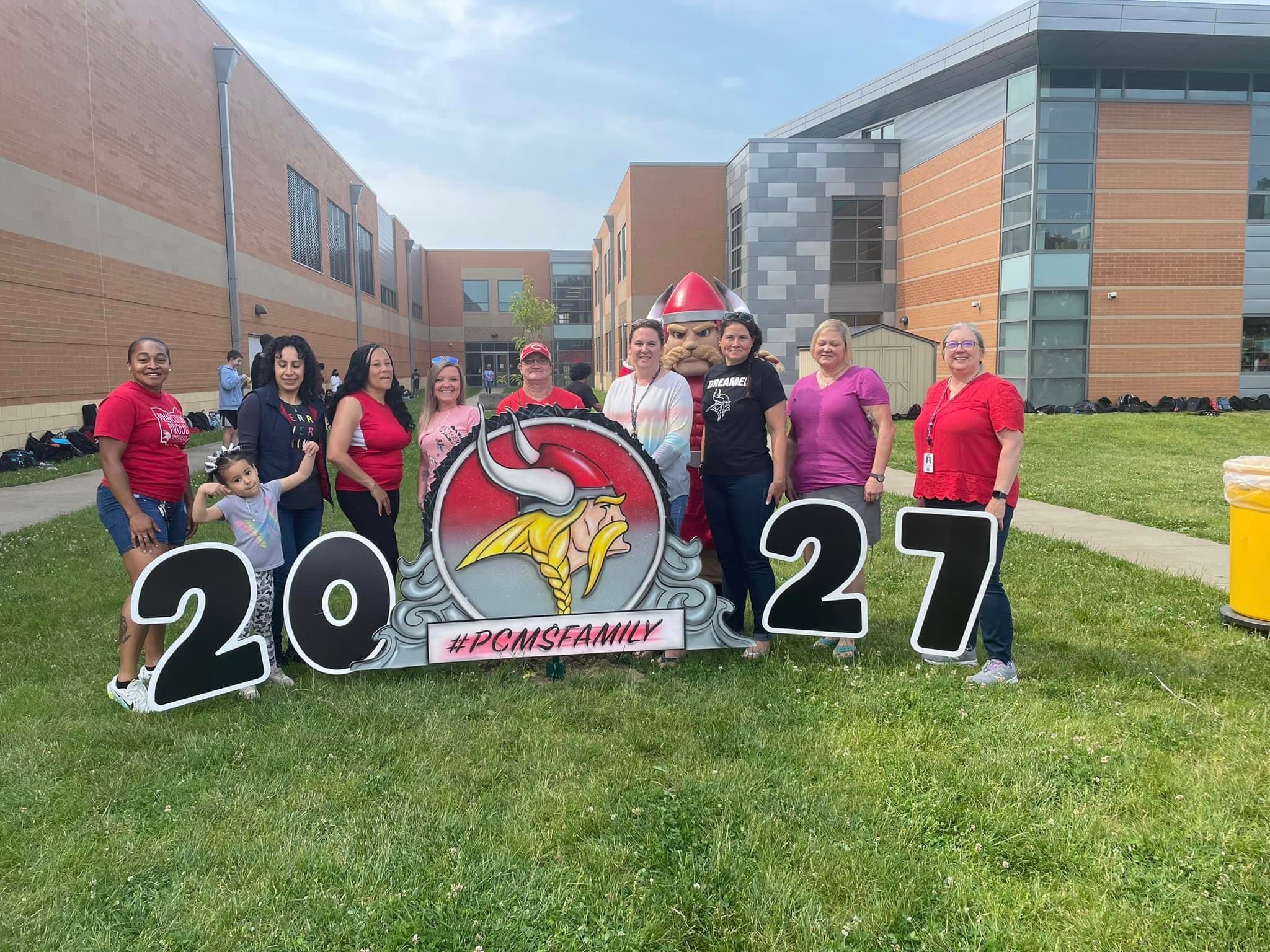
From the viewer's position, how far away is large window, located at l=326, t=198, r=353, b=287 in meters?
35.8

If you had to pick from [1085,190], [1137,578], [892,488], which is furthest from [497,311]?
[1137,578]

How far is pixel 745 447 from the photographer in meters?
4.56

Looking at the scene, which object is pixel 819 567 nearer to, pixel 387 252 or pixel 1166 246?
pixel 1166 246

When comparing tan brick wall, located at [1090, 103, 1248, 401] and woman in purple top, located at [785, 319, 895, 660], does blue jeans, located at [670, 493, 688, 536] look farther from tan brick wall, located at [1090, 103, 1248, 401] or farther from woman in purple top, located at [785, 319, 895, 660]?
tan brick wall, located at [1090, 103, 1248, 401]

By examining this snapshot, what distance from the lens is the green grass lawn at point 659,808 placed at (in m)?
2.48

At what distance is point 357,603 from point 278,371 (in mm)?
1378

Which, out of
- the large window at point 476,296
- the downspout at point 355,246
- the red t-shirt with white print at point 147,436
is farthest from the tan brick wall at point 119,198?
the large window at point 476,296

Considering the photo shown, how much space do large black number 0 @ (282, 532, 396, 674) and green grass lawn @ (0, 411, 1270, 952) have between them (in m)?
0.21

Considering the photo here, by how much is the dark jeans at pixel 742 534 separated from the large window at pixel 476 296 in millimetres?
65514

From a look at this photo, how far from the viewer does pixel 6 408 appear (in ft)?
45.9

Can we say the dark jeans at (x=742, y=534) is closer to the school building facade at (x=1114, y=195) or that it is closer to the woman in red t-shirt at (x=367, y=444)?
the woman in red t-shirt at (x=367, y=444)

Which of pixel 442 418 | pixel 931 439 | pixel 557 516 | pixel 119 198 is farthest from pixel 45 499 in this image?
pixel 931 439

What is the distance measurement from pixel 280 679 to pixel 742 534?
9.01 feet

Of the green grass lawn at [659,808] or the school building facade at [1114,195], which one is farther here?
the school building facade at [1114,195]
